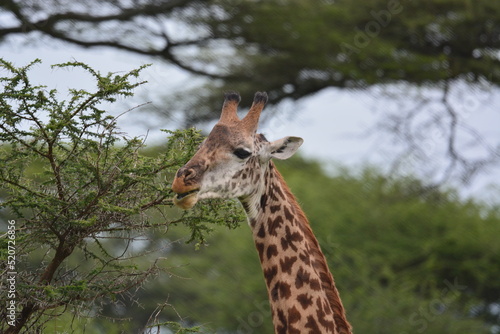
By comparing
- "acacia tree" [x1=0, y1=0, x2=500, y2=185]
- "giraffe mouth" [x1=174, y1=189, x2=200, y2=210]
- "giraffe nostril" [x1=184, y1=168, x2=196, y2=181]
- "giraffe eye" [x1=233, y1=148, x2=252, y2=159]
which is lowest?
"acacia tree" [x1=0, y1=0, x2=500, y2=185]

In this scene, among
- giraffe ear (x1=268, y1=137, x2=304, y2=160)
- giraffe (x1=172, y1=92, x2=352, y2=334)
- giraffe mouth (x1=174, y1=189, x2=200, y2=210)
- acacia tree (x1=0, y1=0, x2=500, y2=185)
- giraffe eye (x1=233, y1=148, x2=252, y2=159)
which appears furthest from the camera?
acacia tree (x1=0, y1=0, x2=500, y2=185)

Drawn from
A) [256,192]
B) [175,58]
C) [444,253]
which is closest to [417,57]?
[175,58]

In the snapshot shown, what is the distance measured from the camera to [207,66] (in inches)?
631

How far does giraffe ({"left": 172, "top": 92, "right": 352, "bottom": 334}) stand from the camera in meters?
4.93

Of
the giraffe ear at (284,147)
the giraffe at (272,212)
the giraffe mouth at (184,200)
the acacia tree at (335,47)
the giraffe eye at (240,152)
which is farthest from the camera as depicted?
the acacia tree at (335,47)

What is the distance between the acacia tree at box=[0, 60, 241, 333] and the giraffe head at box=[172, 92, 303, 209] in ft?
1.03

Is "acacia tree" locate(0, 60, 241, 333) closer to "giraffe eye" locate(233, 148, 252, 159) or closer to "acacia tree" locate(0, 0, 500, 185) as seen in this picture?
"giraffe eye" locate(233, 148, 252, 159)

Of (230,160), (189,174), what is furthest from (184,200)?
(230,160)

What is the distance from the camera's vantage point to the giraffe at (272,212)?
16.2 feet

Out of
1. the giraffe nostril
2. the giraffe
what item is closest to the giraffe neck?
the giraffe

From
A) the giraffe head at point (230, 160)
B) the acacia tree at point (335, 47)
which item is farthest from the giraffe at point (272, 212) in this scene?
the acacia tree at point (335, 47)

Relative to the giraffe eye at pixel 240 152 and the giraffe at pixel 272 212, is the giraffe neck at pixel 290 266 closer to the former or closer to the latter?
the giraffe at pixel 272 212

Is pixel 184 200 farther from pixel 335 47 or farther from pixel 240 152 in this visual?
pixel 335 47

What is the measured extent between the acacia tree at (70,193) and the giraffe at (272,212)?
0.37m
